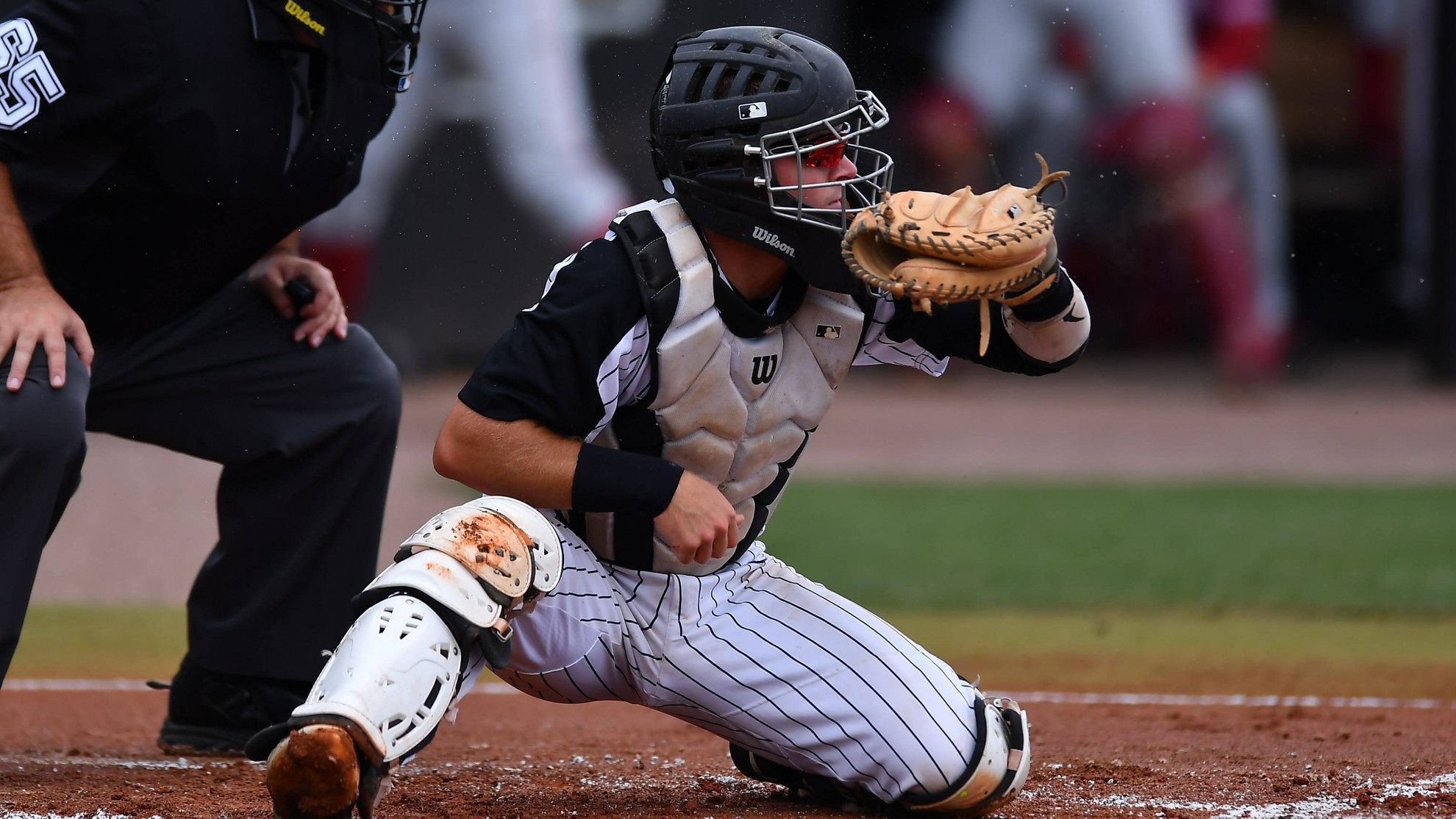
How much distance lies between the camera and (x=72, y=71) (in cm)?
315

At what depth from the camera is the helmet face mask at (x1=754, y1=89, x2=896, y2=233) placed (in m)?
2.95

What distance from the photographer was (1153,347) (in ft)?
41.0

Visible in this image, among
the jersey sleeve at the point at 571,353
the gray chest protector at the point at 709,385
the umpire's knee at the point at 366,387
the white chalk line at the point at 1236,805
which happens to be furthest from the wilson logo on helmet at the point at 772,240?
the umpire's knee at the point at 366,387

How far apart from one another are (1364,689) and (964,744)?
80.4 inches

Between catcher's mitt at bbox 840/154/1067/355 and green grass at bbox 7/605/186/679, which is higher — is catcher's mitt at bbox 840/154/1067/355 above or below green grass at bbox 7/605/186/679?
above

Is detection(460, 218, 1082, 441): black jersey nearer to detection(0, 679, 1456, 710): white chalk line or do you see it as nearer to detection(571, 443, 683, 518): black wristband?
detection(571, 443, 683, 518): black wristband

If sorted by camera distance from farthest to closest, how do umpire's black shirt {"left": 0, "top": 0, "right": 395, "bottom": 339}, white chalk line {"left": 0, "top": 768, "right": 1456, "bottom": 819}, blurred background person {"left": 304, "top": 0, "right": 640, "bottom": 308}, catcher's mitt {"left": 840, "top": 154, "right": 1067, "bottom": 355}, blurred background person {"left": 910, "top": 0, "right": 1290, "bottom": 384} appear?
1. blurred background person {"left": 910, "top": 0, "right": 1290, "bottom": 384}
2. blurred background person {"left": 304, "top": 0, "right": 640, "bottom": 308}
3. umpire's black shirt {"left": 0, "top": 0, "right": 395, "bottom": 339}
4. white chalk line {"left": 0, "top": 768, "right": 1456, "bottom": 819}
5. catcher's mitt {"left": 840, "top": 154, "right": 1067, "bottom": 355}

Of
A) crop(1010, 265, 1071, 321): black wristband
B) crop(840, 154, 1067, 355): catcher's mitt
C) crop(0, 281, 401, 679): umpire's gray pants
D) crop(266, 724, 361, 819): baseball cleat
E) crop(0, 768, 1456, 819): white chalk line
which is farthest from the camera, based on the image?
crop(0, 281, 401, 679): umpire's gray pants

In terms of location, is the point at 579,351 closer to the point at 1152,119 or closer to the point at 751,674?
the point at 751,674

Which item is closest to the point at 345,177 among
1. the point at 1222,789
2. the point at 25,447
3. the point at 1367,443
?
the point at 25,447

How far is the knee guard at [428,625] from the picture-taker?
244 centimetres

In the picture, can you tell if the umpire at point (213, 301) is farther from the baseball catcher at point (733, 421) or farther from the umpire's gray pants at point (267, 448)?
the baseball catcher at point (733, 421)

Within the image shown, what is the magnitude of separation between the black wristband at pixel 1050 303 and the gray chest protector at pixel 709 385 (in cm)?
31

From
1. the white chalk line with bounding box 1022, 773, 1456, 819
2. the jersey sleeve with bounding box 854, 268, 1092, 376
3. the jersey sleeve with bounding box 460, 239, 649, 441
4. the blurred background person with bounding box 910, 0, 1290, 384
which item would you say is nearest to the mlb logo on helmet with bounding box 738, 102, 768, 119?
the jersey sleeve with bounding box 460, 239, 649, 441
